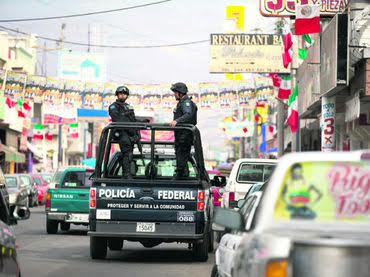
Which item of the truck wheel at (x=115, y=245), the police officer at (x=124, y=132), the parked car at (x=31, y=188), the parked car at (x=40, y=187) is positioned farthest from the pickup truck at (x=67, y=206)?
the parked car at (x=40, y=187)

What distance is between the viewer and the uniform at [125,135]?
55.2 ft

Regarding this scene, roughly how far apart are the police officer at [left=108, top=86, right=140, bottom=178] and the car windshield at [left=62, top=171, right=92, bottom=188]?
7.32 metres

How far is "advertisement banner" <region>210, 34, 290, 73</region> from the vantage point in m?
44.8

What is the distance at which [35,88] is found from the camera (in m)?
48.1

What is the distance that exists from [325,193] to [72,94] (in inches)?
1672

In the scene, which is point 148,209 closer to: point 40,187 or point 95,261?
point 95,261

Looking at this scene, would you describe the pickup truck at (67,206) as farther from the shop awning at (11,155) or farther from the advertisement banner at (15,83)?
the shop awning at (11,155)

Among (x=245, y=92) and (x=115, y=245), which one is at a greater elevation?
(x=245, y=92)

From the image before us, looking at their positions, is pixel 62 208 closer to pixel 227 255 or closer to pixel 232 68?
pixel 227 255

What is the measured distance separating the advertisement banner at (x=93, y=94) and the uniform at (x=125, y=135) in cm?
3198

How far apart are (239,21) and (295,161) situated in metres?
69.8

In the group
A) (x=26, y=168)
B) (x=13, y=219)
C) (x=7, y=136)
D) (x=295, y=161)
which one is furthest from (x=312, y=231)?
(x=26, y=168)

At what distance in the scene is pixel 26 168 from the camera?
84.8 meters

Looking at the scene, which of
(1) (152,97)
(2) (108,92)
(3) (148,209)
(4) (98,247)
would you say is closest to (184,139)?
(3) (148,209)
